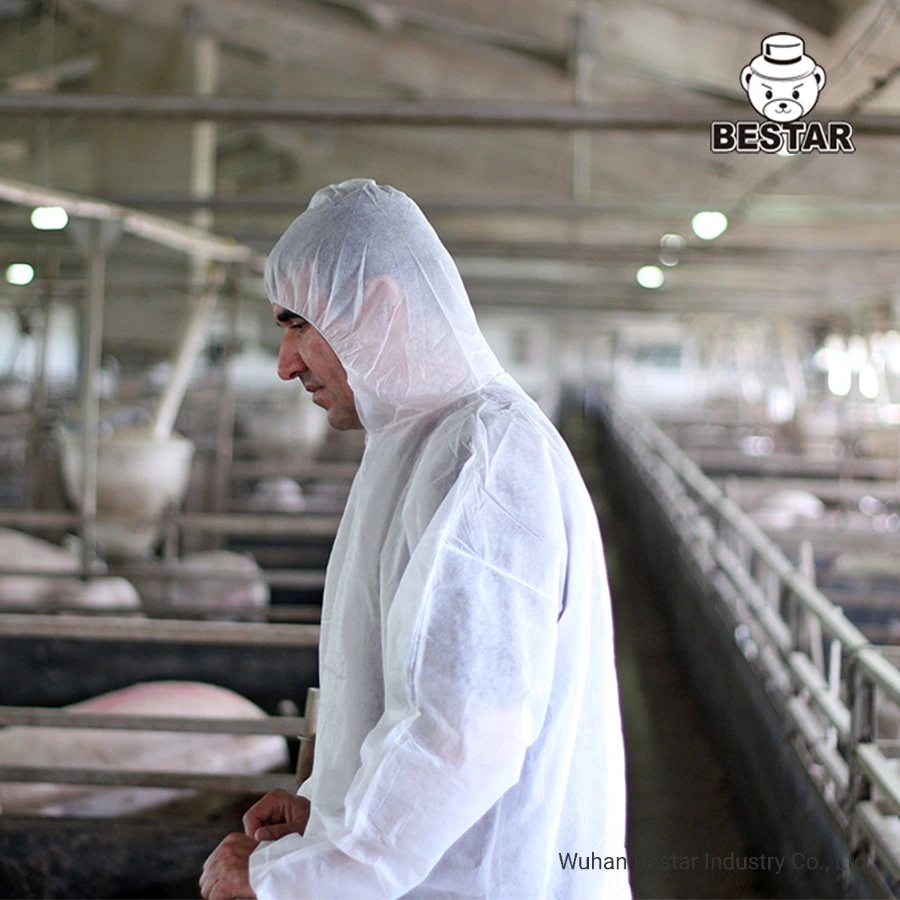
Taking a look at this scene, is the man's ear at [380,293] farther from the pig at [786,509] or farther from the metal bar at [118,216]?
the pig at [786,509]

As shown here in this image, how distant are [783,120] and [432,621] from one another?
9.45 ft

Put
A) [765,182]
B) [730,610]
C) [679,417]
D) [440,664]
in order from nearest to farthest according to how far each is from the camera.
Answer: [440,664]
[730,610]
[765,182]
[679,417]

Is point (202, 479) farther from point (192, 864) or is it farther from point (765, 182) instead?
point (192, 864)

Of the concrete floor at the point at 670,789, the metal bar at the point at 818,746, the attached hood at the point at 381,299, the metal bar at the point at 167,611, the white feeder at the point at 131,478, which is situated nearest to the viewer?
the attached hood at the point at 381,299

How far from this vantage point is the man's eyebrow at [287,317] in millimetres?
1731

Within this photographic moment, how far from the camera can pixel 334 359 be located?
172 centimetres

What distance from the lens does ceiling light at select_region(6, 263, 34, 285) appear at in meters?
7.41

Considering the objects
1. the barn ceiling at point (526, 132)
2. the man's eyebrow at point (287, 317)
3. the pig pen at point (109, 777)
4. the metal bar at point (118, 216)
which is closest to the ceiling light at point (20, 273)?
the barn ceiling at point (526, 132)

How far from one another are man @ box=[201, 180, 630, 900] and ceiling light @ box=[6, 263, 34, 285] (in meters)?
6.11

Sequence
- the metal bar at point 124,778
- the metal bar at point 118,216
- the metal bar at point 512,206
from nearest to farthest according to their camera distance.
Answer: the metal bar at point 124,778 < the metal bar at point 118,216 < the metal bar at point 512,206

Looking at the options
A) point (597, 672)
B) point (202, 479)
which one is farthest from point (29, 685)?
point (202, 479)

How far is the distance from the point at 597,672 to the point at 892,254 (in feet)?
26.3

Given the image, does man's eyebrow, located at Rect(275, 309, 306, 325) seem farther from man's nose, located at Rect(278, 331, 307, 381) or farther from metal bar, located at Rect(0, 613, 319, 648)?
metal bar, located at Rect(0, 613, 319, 648)

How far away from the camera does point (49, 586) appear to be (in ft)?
17.9
